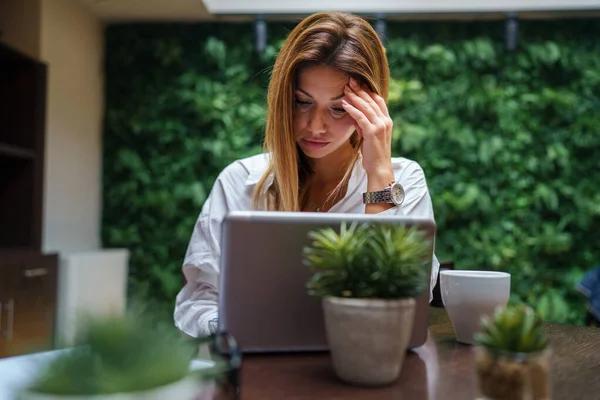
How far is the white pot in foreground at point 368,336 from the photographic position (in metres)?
0.60

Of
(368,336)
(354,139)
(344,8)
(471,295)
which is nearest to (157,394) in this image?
(368,336)

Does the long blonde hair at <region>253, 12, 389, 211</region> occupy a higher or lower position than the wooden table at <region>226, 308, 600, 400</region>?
higher

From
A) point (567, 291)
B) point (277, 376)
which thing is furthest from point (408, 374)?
point (567, 291)

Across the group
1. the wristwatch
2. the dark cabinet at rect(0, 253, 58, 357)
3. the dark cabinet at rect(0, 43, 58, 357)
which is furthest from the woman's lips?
the dark cabinet at rect(0, 43, 58, 357)

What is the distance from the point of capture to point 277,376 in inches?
27.5

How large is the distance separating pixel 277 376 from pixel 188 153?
3.09 metres

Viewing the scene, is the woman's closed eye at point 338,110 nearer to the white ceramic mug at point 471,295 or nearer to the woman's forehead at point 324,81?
the woman's forehead at point 324,81

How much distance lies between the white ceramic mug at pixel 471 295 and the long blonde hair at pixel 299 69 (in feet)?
2.06

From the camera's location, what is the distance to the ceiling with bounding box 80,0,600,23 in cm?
331

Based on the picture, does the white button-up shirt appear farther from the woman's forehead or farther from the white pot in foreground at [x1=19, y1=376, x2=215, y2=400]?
the white pot in foreground at [x1=19, y1=376, x2=215, y2=400]

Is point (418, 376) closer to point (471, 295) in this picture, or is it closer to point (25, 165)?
point (471, 295)

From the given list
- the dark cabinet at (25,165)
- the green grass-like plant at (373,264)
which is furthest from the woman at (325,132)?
the dark cabinet at (25,165)

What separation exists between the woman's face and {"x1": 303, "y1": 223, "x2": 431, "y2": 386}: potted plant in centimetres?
76

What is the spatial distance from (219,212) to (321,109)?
355 mm
